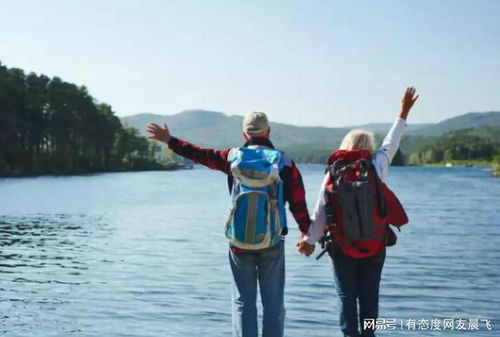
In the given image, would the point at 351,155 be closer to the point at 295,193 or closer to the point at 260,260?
the point at 295,193

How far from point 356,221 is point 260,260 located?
103 centimetres

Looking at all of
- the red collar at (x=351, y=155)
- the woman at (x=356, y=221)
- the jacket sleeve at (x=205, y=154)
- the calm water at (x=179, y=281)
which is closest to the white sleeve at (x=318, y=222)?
the woman at (x=356, y=221)

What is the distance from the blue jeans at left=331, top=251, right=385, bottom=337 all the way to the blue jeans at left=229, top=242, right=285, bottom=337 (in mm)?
577

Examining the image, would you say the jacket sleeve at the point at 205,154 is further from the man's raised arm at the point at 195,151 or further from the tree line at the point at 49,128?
the tree line at the point at 49,128

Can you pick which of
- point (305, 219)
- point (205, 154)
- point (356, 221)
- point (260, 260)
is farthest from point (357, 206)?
point (205, 154)

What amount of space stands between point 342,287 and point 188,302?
7.21 meters

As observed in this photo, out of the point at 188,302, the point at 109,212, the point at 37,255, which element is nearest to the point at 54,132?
the point at 109,212

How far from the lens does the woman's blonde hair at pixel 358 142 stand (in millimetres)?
6867

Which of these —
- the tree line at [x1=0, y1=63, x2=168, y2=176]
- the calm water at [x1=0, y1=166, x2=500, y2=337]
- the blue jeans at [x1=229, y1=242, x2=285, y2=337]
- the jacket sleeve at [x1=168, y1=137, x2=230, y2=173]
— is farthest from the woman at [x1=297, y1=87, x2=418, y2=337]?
the tree line at [x1=0, y1=63, x2=168, y2=176]

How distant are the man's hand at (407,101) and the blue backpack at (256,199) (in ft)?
4.99

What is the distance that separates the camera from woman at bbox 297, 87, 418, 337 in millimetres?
6656

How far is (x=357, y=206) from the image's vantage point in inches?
262

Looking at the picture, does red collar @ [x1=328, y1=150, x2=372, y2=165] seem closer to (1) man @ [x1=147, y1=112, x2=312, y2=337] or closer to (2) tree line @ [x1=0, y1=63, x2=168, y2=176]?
(1) man @ [x1=147, y1=112, x2=312, y2=337]

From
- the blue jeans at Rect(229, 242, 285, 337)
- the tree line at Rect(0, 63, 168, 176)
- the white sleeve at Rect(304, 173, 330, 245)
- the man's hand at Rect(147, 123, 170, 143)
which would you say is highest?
the tree line at Rect(0, 63, 168, 176)
